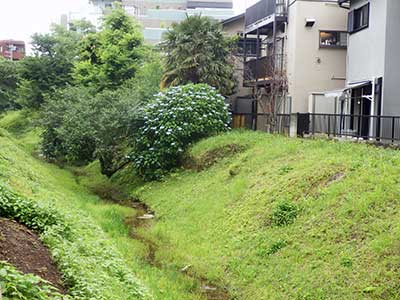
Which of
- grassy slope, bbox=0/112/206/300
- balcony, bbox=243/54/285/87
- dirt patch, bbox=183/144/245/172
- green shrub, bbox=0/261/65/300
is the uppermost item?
balcony, bbox=243/54/285/87

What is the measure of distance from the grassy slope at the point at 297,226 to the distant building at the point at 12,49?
56.5 metres

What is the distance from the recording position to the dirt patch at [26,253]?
6371 mm

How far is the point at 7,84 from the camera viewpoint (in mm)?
44062

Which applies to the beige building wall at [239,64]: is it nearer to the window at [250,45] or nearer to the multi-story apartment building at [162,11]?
the window at [250,45]

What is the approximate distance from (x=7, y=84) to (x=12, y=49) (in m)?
25.7

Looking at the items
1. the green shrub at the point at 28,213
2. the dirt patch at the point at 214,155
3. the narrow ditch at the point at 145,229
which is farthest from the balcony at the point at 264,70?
the green shrub at the point at 28,213

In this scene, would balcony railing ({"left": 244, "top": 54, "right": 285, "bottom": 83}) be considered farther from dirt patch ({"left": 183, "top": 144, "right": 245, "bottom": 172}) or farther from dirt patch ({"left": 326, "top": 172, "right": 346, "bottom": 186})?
dirt patch ({"left": 326, "top": 172, "right": 346, "bottom": 186})

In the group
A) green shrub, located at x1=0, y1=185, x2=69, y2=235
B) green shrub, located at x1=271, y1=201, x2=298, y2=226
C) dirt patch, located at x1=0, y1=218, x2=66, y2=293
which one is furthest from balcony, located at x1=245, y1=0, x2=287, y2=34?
dirt patch, located at x1=0, y1=218, x2=66, y2=293

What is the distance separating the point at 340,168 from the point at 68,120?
14.8m

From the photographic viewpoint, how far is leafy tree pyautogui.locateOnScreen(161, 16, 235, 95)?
80.9ft

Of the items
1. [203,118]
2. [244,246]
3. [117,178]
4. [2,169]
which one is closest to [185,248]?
[244,246]

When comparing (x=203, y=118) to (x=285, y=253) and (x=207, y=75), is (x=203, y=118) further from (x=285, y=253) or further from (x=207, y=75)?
(x=285, y=253)

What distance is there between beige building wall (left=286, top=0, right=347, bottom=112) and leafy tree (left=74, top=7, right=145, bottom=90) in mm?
11018

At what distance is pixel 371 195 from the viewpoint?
33.8 feet
